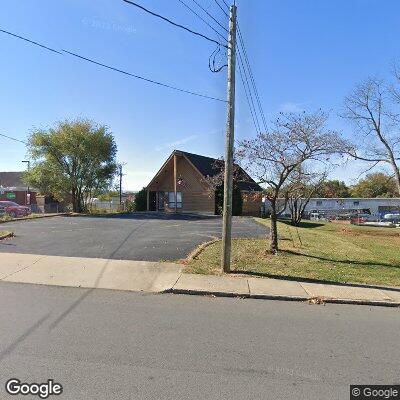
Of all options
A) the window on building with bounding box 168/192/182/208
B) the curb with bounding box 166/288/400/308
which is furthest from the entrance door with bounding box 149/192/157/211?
the curb with bounding box 166/288/400/308

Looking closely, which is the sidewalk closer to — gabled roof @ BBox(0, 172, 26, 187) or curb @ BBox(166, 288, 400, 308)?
curb @ BBox(166, 288, 400, 308)

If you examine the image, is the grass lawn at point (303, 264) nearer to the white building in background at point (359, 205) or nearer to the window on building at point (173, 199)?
the window on building at point (173, 199)

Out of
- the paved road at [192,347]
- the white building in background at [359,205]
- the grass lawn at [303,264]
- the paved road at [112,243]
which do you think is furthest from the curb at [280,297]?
the white building in background at [359,205]

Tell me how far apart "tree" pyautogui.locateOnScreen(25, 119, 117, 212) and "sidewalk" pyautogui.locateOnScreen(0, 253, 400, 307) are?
27.8 meters

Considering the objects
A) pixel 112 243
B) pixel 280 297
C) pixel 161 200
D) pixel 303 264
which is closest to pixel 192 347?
pixel 280 297

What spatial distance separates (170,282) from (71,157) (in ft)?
104

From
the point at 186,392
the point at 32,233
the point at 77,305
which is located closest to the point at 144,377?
the point at 186,392

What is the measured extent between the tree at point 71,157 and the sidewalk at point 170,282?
27820 millimetres

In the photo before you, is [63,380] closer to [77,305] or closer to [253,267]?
[77,305]

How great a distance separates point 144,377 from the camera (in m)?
4.20

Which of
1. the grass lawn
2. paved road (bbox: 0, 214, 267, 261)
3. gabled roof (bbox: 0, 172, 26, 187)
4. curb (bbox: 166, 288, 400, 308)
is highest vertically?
gabled roof (bbox: 0, 172, 26, 187)

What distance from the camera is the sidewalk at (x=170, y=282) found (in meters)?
8.14

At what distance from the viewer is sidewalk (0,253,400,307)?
8.14 meters

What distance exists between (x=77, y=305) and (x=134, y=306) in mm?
958
